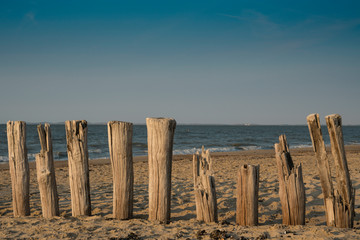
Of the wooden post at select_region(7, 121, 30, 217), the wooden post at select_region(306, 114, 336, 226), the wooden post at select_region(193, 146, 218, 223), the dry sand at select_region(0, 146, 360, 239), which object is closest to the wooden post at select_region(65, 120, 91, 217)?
the dry sand at select_region(0, 146, 360, 239)

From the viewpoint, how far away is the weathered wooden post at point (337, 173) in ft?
11.3

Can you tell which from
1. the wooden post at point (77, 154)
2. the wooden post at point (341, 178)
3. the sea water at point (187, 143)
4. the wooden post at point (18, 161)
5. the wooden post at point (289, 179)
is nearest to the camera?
the wooden post at point (341, 178)

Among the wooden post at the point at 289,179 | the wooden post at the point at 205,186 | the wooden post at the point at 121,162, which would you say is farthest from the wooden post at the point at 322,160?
the wooden post at the point at 121,162

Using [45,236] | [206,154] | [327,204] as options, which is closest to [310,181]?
[327,204]

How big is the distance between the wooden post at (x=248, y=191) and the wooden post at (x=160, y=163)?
0.96 metres

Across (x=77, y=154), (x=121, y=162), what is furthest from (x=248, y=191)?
(x=77, y=154)

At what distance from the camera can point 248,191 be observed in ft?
12.0

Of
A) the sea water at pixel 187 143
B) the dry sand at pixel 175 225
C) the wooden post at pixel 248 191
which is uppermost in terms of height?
the wooden post at pixel 248 191

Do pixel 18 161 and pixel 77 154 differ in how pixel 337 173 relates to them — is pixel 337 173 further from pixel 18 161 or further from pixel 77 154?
pixel 18 161

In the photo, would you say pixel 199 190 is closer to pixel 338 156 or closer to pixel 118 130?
pixel 118 130

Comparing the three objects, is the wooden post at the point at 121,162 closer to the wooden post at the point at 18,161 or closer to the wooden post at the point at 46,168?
the wooden post at the point at 46,168

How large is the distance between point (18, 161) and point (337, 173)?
4.34 metres

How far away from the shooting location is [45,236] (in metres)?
3.44

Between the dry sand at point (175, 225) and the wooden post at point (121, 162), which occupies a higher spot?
the wooden post at point (121, 162)
